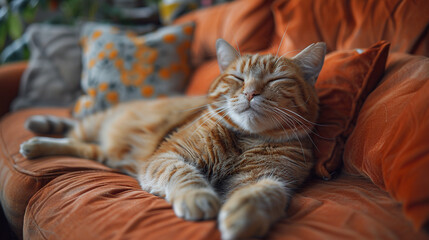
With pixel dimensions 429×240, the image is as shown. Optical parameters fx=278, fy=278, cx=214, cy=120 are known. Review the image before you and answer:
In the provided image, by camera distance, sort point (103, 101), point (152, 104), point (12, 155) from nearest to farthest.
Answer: point (12, 155), point (152, 104), point (103, 101)

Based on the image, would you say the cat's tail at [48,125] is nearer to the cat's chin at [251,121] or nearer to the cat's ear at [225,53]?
the cat's ear at [225,53]

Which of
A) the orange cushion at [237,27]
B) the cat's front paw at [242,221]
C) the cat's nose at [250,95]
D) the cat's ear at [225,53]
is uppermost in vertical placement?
the orange cushion at [237,27]

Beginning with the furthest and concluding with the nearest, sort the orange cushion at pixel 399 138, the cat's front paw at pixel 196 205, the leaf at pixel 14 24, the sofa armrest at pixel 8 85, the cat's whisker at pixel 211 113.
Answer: the leaf at pixel 14 24
the sofa armrest at pixel 8 85
the cat's whisker at pixel 211 113
the cat's front paw at pixel 196 205
the orange cushion at pixel 399 138

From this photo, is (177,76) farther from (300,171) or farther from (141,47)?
(300,171)

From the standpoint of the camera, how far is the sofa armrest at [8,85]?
8.05ft

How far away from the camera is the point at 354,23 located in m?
1.60

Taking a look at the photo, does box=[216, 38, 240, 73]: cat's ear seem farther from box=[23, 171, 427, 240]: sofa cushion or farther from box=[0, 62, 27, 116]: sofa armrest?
box=[0, 62, 27, 116]: sofa armrest

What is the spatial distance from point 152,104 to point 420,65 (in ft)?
4.79

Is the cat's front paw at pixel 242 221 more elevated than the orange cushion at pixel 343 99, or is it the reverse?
the orange cushion at pixel 343 99

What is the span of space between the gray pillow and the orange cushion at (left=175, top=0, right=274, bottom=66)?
1.15 meters

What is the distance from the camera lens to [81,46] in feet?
8.72

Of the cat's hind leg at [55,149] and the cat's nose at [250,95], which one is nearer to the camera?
the cat's nose at [250,95]

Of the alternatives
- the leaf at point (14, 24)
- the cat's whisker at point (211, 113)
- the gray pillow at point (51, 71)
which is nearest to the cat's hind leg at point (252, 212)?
the cat's whisker at point (211, 113)

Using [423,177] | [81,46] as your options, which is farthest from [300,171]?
[81,46]
